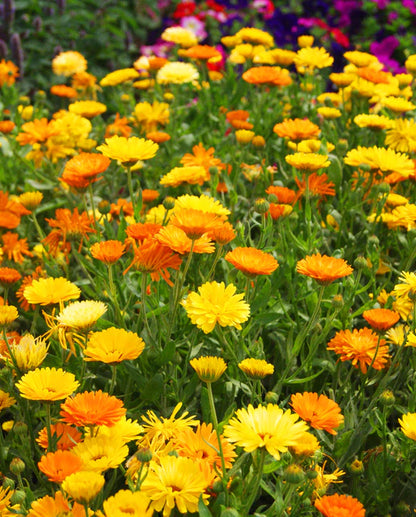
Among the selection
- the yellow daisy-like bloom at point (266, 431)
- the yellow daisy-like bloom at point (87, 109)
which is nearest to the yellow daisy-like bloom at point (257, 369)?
the yellow daisy-like bloom at point (266, 431)

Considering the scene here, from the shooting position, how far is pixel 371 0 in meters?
5.60

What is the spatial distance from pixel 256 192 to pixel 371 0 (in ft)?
12.6

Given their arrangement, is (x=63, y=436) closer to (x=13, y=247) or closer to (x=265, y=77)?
(x=13, y=247)

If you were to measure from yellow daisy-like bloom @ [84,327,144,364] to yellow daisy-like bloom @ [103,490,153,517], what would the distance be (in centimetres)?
31

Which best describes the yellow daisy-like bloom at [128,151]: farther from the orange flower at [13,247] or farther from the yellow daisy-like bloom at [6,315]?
A: the orange flower at [13,247]

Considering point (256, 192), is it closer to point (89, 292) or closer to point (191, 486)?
point (89, 292)

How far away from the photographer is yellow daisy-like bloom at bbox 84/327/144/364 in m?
1.33

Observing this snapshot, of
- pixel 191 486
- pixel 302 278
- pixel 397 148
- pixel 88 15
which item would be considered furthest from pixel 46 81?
pixel 191 486

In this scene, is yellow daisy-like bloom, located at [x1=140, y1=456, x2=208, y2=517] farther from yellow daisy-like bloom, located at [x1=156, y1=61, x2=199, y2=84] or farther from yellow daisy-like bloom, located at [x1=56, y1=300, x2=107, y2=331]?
yellow daisy-like bloom, located at [x1=156, y1=61, x2=199, y2=84]

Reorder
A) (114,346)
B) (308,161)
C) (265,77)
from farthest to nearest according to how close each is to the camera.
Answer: (265,77) < (308,161) < (114,346)

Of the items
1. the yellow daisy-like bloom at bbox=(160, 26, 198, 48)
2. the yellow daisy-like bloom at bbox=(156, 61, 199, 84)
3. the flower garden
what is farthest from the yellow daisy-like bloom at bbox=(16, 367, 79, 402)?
the yellow daisy-like bloom at bbox=(160, 26, 198, 48)

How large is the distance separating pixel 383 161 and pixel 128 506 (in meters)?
1.34

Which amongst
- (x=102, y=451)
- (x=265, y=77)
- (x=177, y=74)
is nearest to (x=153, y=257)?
(x=102, y=451)

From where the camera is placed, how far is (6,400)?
1.49m
